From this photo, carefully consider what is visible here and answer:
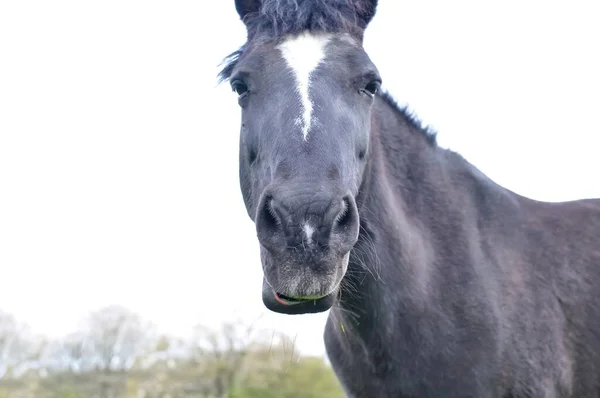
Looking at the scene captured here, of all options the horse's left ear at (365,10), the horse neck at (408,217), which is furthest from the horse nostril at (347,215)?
the horse's left ear at (365,10)

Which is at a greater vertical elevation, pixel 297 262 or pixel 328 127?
pixel 328 127

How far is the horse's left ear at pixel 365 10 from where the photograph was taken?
461 cm

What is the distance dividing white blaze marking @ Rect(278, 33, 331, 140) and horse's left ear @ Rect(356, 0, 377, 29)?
0.56 meters

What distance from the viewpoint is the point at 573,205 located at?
539cm

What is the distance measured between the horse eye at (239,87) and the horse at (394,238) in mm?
13

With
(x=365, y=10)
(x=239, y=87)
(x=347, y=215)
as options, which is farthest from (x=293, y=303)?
(x=365, y=10)

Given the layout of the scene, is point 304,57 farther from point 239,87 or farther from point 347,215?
point 347,215

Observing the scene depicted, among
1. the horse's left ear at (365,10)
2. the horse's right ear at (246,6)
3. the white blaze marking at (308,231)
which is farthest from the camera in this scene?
the horse's right ear at (246,6)

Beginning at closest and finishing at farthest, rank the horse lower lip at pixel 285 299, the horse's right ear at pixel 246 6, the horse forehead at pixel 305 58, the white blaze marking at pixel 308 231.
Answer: the white blaze marking at pixel 308 231
the horse lower lip at pixel 285 299
the horse forehead at pixel 305 58
the horse's right ear at pixel 246 6

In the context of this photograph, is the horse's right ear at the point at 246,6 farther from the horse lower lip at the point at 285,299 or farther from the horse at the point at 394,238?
the horse lower lip at the point at 285,299

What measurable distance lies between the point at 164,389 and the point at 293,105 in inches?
1949

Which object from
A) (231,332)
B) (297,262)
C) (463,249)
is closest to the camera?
(297,262)

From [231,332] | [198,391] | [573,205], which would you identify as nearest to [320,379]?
[231,332]

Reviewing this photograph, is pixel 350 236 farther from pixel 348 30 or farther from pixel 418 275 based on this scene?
pixel 348 30
